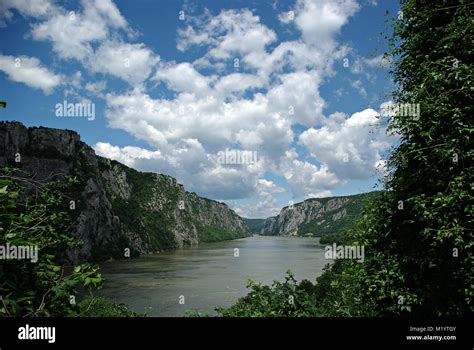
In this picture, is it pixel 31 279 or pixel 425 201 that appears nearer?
pixel 31 279

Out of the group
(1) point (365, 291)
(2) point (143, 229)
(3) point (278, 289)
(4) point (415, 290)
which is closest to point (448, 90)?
(4) point (415, 290)

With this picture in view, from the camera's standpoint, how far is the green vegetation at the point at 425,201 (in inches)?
174

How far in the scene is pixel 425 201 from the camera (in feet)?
15.2

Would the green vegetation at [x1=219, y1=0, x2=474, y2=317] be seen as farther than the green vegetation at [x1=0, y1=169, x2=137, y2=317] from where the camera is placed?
Yes

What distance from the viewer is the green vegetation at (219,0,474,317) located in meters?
4.41

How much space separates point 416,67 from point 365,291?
396 cm

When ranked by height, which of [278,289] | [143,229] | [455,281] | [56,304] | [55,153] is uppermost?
[55,153]

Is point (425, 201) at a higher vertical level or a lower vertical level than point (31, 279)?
higher

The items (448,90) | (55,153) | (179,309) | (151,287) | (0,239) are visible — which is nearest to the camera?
(0,239)

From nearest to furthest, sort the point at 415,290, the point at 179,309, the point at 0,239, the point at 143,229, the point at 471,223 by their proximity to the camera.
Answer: the point at 0,239, the point at 471,223, the point at 415,290, the point at 179,309, the point at 143,229

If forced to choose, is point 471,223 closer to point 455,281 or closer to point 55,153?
point 455,281

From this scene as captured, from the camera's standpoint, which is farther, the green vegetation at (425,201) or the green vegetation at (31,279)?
the green vegetation at (425,201)

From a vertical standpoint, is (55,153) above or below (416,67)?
above

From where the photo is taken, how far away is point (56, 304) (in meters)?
2.80
